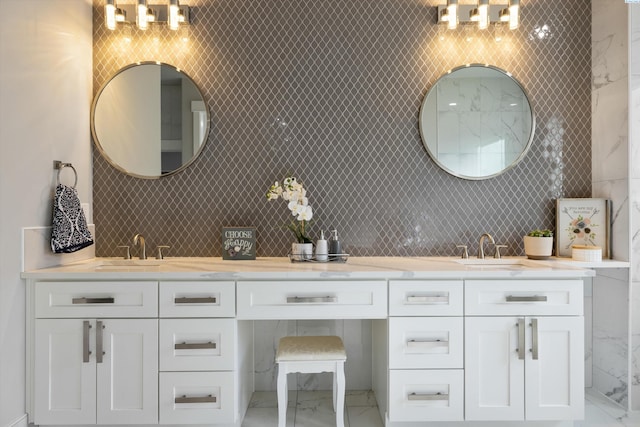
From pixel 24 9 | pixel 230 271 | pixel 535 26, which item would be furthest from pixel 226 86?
pixel 535 26

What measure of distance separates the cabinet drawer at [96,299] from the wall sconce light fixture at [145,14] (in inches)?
59.2

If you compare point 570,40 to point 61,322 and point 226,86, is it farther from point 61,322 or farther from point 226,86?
point 61,322

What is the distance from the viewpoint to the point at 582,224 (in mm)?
2469

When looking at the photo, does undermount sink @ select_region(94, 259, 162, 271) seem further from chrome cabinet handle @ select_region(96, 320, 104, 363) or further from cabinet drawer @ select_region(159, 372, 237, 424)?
cabinet drawer @ select_region(159, 372, 237, 424)

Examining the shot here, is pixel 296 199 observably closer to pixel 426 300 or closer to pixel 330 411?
pixel 426 300

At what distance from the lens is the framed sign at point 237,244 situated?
95.4 inches

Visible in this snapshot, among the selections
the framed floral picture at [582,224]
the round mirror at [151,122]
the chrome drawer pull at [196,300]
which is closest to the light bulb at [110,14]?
the round mirror at [151,122]

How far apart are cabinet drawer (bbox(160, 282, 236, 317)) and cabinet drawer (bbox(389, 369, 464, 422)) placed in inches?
33.8

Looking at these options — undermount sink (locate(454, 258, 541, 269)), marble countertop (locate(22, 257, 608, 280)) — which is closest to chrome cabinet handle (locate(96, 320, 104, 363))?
marble countertop (locate(22, 257, 608, 280))

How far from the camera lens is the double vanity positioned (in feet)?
6.48

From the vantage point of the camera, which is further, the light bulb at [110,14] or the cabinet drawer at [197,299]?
the light bulb at [110,14]

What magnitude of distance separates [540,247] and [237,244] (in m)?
1.72

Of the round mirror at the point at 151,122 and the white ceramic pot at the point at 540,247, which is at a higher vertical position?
the round mirror at the point at 151,122

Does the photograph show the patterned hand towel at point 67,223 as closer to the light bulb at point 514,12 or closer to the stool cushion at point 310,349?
the stool cushion at point 310,349
